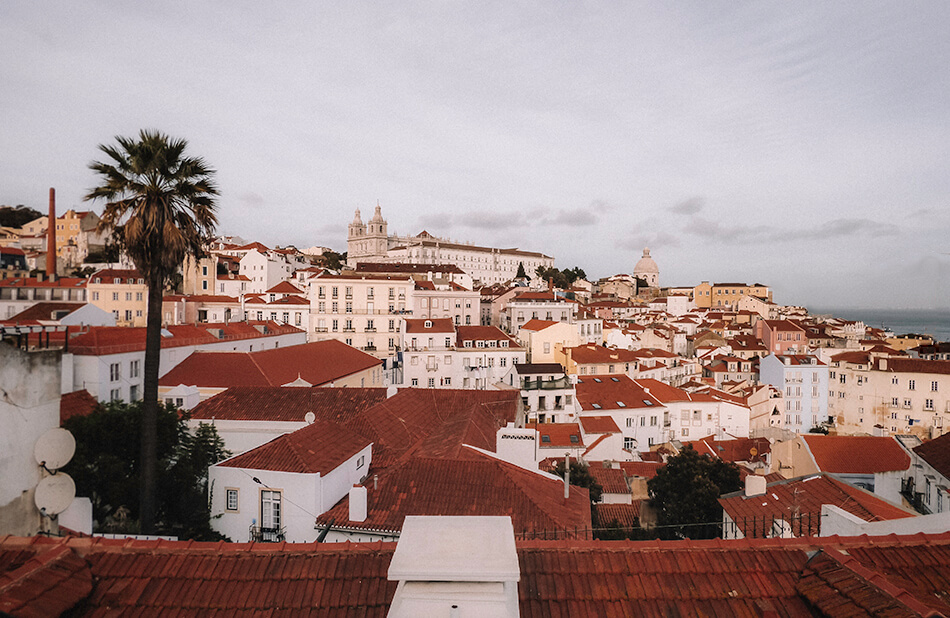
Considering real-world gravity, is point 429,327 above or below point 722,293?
below

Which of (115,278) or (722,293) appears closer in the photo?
(115,278)

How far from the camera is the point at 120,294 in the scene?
54844mm

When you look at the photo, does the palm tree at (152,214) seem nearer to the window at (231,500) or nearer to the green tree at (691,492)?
the window at (231,500)

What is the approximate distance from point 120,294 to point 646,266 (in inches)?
5440

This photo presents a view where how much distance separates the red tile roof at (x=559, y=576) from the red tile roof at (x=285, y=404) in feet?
48.9

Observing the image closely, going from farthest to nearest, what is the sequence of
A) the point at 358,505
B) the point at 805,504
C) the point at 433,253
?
1. the point at 433,253
2. the point at 805,504
3. the point at 358,505

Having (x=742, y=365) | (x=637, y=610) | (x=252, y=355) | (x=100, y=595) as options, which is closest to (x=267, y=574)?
(x=100, y=595)

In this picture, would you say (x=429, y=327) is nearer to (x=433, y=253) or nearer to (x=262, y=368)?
(x=262, y=368)

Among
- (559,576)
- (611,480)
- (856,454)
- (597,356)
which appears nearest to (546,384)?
(611,480)

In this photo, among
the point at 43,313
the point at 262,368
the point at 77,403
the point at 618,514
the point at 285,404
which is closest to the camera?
the point at 77,403

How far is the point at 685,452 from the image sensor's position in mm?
20406

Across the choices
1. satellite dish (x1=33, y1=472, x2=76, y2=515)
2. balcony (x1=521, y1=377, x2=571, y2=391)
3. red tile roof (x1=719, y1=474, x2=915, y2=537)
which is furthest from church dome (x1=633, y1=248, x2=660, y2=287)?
satellite dish (x1=33, y1=472, x2=76, y2=515)

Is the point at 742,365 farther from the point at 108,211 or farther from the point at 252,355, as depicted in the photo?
the point at 108,211

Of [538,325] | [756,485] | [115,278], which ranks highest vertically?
[115,278]
